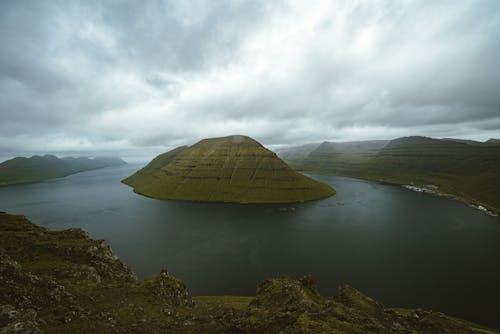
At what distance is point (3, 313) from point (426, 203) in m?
180

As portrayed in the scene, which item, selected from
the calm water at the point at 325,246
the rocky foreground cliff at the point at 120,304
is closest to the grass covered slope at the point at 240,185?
the calm water at the point at 325,246

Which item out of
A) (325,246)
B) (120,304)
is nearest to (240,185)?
(325,246)

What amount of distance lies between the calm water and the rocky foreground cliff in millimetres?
23793

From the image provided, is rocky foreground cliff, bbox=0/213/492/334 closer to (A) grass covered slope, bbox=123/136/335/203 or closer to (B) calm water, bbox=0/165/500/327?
(B) calm water, bbox=0/165/500/327

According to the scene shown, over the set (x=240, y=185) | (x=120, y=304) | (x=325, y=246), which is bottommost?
(x=325, y=246)

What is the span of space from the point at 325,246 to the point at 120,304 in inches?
2528

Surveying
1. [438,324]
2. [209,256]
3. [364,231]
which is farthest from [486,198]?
[209,256]

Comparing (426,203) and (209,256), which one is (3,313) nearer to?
(209,256)

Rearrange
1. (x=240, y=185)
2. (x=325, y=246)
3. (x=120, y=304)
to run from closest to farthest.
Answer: (x=120, y=304) < (x=325, y=246) < (x=240, y=185)

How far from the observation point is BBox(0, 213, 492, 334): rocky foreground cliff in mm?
16656

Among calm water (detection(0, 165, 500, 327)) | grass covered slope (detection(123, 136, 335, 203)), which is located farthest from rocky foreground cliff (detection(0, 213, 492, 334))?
grass covered slope (detection(123, 136, 335, 203))

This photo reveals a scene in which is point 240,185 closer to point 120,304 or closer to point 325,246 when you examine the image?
point 325,246

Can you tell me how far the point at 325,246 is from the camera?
232ft

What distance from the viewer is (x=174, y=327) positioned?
19.5m
